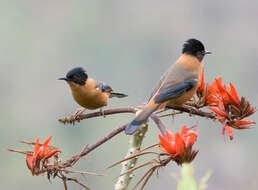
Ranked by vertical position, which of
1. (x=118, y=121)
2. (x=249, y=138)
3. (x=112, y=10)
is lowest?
(x=249, y=138)

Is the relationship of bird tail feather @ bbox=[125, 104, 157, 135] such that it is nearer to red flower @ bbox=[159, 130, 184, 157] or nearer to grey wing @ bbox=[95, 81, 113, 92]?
red flower @ bbox=[159, 130, 184, 157]

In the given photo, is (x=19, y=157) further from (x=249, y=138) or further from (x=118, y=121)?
(x=249, y=138)

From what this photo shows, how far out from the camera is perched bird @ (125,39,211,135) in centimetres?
438

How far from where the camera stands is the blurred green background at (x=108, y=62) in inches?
2768

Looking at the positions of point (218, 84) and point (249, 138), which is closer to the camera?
point (218, 84)

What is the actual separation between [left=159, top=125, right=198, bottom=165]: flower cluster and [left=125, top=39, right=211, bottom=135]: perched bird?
1.10 m

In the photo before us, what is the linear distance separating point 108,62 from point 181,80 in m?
80.1

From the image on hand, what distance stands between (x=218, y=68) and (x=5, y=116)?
26.7 m

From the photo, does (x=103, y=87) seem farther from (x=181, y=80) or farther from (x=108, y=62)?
(x=108, y=62)

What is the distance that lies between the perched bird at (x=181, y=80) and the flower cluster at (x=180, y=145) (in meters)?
1.10

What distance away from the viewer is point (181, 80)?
5215 mm

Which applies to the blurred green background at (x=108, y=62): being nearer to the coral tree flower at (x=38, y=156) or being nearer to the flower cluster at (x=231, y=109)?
the flower cluster at (x=231, y=109)

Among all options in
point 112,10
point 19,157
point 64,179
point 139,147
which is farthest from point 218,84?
point 112,10

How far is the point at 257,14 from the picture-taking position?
375 ft
